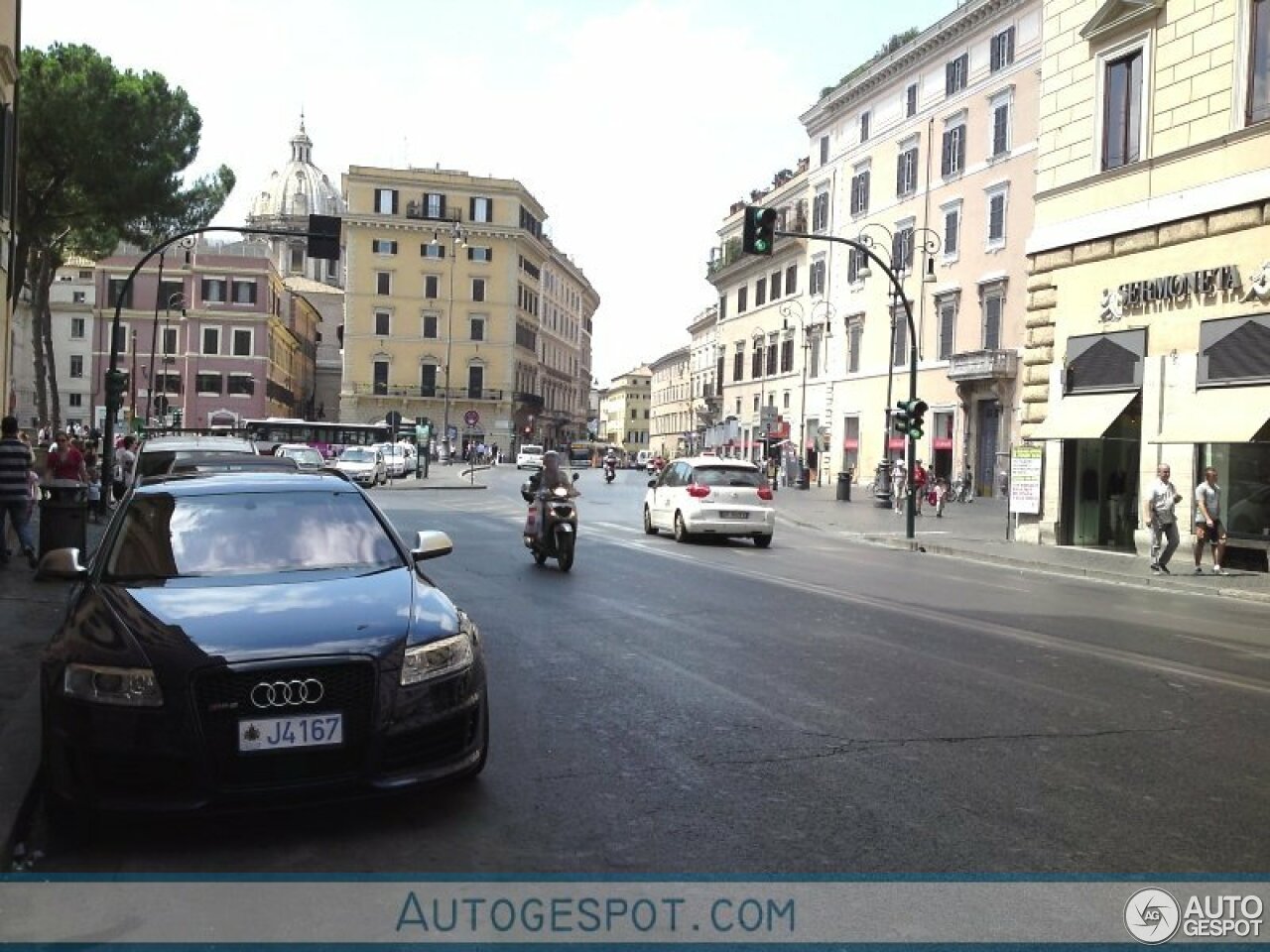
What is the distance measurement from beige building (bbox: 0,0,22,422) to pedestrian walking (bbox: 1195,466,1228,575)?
20.9 meters

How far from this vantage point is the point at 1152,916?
3957 mm

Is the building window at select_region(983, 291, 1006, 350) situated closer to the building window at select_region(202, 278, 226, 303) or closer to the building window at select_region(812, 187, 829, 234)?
the building window at select_region(812, 187, 829, 234)

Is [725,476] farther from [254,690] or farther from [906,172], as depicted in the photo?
[906,172]

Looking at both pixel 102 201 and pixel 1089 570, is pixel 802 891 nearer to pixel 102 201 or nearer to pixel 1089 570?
pixel 1089 570

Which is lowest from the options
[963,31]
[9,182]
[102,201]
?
[9,182]

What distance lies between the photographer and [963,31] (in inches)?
1773

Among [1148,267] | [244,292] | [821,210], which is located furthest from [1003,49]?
[244,292]

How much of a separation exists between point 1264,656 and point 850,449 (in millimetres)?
45994

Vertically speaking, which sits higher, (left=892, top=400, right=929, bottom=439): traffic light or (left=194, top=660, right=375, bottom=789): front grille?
(left=892, top=400, right=929, bottom=439): traffic light

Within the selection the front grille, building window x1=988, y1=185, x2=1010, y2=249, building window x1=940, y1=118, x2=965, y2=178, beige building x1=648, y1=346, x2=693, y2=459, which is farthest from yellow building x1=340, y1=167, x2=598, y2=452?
the front grille

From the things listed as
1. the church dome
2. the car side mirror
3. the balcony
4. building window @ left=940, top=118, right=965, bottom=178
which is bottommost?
the car side mirror

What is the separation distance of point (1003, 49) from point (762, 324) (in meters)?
28.9

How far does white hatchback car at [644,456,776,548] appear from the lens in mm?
21531

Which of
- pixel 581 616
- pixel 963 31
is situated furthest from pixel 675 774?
pixel 963 31
